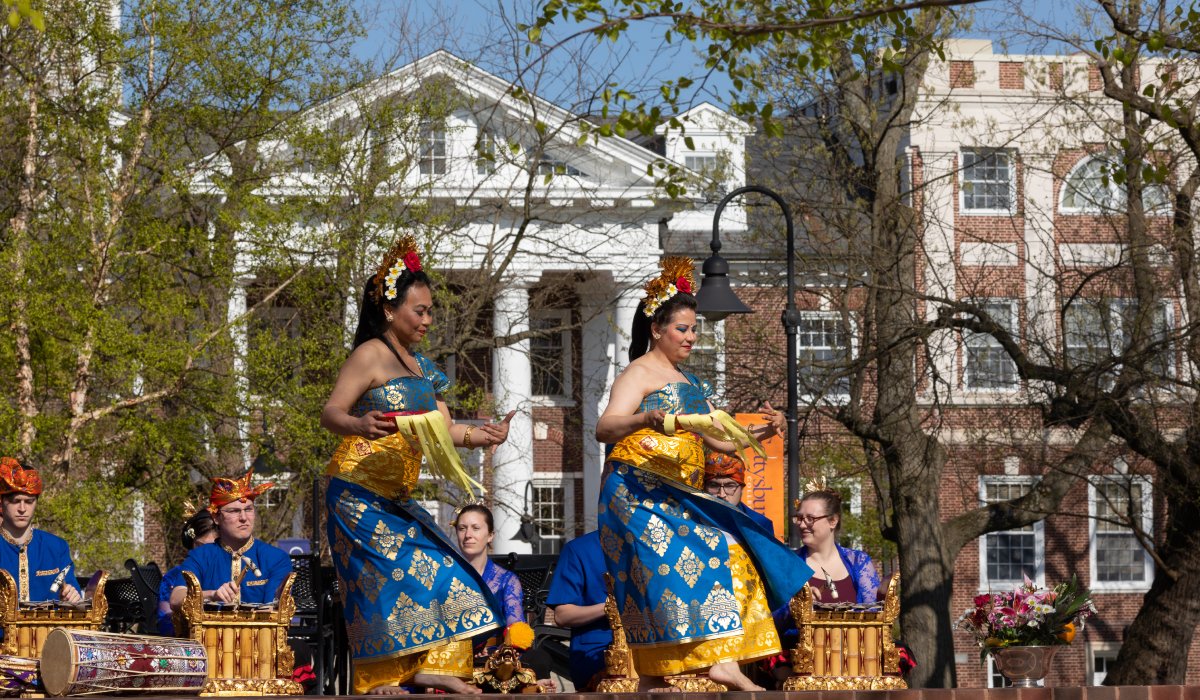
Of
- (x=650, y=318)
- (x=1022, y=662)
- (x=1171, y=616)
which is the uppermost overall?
(x=650, y=318)

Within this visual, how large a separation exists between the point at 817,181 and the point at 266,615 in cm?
1585

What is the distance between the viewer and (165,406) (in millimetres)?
22484

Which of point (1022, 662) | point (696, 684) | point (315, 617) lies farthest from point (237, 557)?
point (1022, 662)

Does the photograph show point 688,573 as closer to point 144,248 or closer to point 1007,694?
point 1007,694

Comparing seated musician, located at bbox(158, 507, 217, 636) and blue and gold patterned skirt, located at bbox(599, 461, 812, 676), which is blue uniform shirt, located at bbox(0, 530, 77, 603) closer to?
seated musician, located at bbox(158, 507, 217, 636)

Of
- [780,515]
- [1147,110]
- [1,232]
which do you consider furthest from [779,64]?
[1,232]

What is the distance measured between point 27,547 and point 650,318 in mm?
4083

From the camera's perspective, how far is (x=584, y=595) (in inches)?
421

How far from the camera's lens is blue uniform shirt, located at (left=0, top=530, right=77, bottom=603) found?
1040 cm

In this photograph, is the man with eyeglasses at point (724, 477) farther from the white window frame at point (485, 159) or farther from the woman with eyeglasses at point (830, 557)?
the white window frame at point (485, 159)

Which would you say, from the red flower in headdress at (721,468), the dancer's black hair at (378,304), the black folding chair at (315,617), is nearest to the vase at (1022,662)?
the red flower in headdress at (721,468)

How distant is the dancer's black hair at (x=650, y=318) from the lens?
29.4ft

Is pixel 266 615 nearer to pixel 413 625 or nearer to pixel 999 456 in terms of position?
pixel 413 625

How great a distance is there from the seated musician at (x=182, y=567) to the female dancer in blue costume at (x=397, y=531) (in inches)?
89.6
